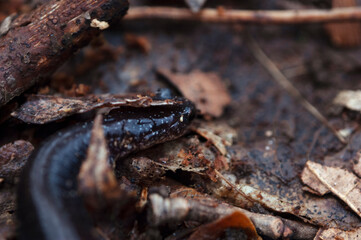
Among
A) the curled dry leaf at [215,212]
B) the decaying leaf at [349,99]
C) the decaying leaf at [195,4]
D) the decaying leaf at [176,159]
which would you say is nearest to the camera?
the curled dry leaf at [215,212]

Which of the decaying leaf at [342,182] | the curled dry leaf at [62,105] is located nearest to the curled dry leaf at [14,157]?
the curled dry leaf at [62,105]

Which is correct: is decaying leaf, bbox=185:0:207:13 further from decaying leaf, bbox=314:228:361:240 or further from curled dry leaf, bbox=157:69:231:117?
decaying leaf, bbox=314:228:361:240

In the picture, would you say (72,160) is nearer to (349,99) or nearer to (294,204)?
(294,204)

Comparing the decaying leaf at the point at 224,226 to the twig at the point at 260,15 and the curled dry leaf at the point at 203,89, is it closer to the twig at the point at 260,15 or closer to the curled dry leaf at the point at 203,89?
the curled dry leaf at the point at 203,89

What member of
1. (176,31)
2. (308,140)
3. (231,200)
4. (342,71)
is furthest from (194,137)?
(342,71)

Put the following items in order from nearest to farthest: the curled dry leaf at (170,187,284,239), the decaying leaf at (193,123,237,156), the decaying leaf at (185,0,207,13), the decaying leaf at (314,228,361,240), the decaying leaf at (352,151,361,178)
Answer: the curled dry leaf at (170,187,284,239) < the decaying leaf at (314,228,361,240) < the decaying leaf at (352,151,361,178) < the decaying leaf at (193,123,237,156) < the decaying leaf at (185,0,207,13)

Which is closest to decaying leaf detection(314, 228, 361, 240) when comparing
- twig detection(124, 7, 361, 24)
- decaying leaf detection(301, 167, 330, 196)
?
decaying leaf detection(301, 167, 330, 196)
